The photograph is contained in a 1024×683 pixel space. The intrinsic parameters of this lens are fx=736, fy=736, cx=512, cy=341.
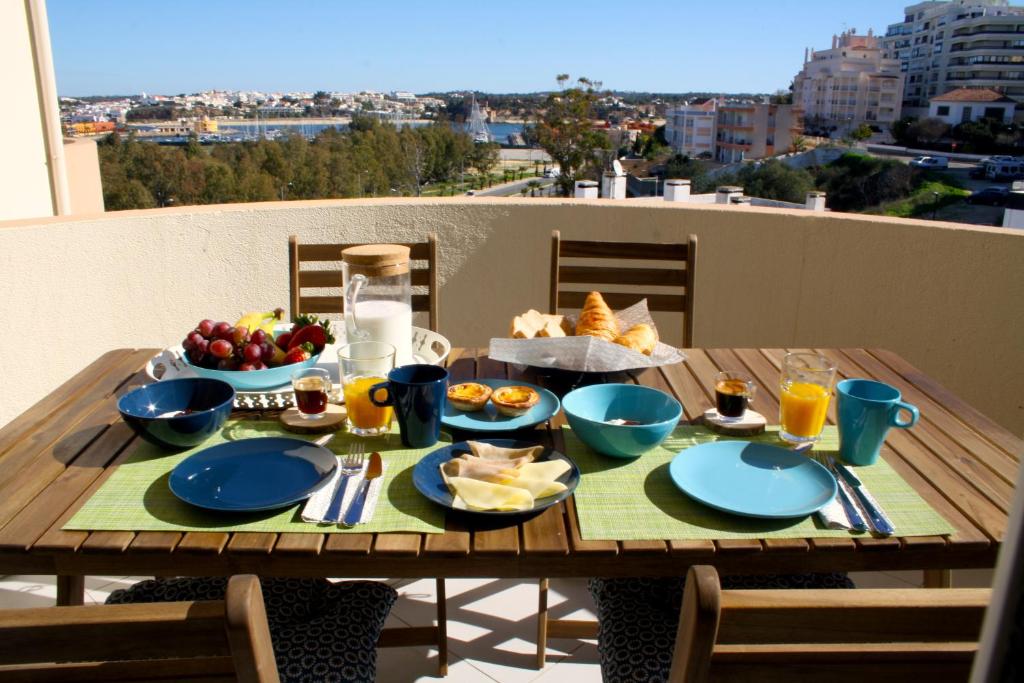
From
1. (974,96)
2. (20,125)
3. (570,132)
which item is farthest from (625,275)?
(974,96)

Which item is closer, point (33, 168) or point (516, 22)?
point (33, 168)

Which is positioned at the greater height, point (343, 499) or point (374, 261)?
point (374, 261)

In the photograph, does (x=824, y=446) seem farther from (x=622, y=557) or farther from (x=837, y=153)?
(x=837, y=153)

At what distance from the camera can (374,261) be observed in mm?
1369

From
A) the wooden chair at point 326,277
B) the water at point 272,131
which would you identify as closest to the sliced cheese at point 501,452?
the wooden chair at point 326,277

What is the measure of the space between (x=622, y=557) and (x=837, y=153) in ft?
78.1

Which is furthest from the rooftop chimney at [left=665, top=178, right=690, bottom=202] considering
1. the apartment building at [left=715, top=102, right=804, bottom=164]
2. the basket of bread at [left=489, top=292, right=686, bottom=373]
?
the apartment building at [left=715, top=102, right=804, bottom=164]

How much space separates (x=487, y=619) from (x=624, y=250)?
1.09 meters

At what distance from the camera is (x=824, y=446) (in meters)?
1.25

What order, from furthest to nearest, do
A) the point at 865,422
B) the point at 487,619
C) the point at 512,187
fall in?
the point at 512,187, the point at 487,619, the point at 865,422

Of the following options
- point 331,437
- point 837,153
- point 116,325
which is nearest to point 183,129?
point 116,325

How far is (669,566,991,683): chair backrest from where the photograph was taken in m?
0.65

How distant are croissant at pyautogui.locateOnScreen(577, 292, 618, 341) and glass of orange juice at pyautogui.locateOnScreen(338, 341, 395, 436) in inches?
17.5

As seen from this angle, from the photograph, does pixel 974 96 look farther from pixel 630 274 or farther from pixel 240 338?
pixel 240 338
